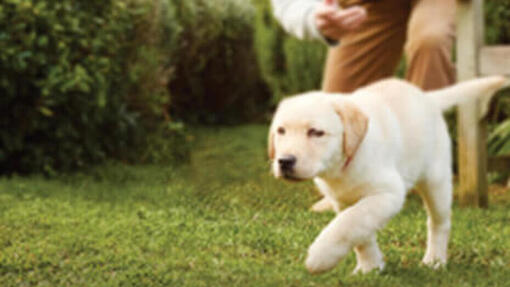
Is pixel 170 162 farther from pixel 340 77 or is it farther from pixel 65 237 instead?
pixel 65 237

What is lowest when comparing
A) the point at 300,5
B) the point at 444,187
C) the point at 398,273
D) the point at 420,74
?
the point at 398,273

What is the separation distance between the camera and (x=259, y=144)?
24.3ft

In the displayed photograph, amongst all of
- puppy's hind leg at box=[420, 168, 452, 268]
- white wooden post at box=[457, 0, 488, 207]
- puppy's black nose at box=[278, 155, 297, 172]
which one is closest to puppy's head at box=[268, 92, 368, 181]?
puppy's black nose at box=[278, 155, 297, 172]

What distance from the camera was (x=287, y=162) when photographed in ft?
8.56

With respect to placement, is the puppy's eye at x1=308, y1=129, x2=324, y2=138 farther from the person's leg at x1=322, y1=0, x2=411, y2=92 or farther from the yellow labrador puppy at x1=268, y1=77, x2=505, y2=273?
the person's leg at x1=322, y1=0, x2=411, y2=92

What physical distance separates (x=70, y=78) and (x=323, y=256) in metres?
3.26

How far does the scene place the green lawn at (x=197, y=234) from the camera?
9.76 ft

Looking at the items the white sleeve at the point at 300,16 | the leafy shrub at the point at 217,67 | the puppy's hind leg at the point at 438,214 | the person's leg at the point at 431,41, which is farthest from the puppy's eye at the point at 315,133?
the leafy shrub at the point at 217,67

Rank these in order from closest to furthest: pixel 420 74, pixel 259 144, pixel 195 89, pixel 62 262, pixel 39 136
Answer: pixel 62 262 < pixel 420 74 < pixel 39 136 < pixel 259 144 < pixel 195 89

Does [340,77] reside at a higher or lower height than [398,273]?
higher

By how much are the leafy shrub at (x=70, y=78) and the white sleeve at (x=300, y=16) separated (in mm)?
1733

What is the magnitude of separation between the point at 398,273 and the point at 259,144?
4.46 m

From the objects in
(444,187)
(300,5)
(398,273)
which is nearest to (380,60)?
(300,5)

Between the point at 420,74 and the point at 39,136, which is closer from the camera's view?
the point at 420,74
